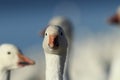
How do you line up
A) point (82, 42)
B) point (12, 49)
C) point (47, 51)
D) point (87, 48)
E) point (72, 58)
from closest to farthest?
point (47, 51), point (12, 49), point (72, 58), point (87, 48), point (82, 42)

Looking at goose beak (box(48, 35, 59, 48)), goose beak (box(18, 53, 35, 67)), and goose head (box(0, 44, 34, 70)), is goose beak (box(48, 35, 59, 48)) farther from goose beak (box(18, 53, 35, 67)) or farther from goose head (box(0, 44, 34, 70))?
goose head (box(0, 44, 34, 70))

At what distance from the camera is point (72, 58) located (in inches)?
498

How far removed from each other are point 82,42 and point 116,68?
6780 millimetres

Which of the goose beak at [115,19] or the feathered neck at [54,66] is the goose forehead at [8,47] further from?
the goose beak at [115,19]

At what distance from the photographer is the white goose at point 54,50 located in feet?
29.2

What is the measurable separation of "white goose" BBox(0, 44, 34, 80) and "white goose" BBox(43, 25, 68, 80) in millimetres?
1239

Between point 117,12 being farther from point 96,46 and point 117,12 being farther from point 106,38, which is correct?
point 106,38

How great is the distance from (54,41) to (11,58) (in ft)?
5.68

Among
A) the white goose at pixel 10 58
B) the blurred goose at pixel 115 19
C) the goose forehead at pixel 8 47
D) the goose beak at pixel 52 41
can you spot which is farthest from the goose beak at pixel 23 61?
the blurred goose at pixel 115 19

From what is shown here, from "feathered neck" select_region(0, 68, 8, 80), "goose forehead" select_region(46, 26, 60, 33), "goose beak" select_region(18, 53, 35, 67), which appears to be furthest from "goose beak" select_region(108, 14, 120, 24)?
"goose forehead" select_region(46, 26, 60, 33)

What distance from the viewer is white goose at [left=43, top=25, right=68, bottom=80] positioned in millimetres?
8906

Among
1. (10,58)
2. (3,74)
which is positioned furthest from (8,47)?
(3,74)

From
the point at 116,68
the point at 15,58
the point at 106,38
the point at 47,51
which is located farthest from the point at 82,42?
the point at 47,51

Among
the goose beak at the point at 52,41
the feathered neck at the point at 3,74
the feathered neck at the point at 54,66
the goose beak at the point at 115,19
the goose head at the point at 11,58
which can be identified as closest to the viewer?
the goose beak at the point at 52,41
